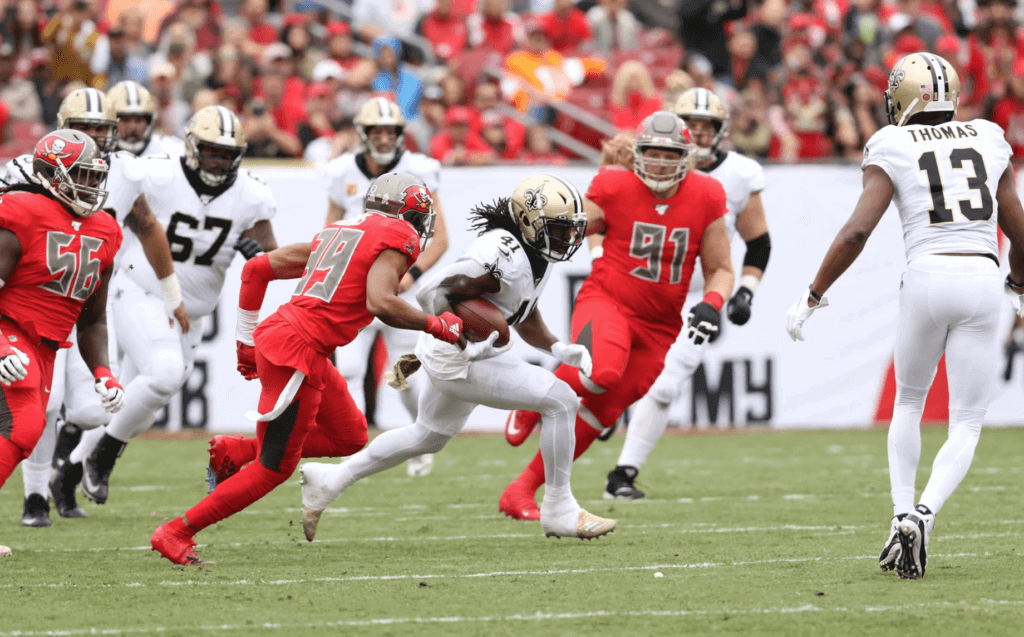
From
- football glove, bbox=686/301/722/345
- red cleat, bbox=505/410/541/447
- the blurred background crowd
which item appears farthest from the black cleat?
the blurred background crowd

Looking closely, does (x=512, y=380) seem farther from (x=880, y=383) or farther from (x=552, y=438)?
(x=880, y=383)

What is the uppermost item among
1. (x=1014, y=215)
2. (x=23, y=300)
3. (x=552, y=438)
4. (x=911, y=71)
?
(x=911, y=71)

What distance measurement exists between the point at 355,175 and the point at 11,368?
342cm

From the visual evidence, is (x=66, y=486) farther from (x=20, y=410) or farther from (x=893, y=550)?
(x=893, y=550)

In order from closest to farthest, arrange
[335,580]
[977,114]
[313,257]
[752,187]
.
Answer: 1. [335,580]
2. [313,257]
3. [752,187]
4. [977,114]

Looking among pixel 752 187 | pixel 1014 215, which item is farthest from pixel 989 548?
pixel 752 187

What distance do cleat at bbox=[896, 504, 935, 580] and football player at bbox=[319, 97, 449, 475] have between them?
384 centimetres

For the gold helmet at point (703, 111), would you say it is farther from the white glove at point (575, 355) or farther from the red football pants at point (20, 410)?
the red football pants at point (20, 410)

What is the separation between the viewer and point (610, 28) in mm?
14031

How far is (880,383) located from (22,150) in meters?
7.07

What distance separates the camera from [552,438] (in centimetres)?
525

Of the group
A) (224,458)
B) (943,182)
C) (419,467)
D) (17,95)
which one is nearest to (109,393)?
(224,458)

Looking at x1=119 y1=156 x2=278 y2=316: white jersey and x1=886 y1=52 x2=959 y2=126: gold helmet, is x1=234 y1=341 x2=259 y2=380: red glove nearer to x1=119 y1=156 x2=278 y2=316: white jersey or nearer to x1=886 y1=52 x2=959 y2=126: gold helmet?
x1=119 y1=156 x2=278 y2=316: white jersey

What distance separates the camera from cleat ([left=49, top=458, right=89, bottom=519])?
6379 mm
